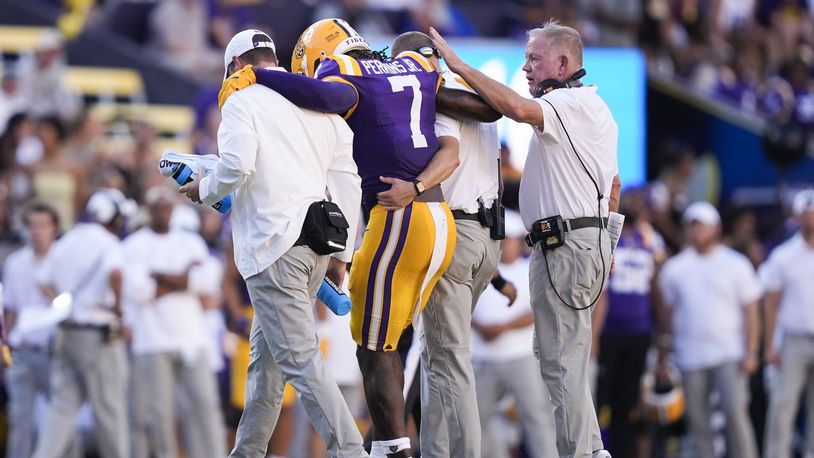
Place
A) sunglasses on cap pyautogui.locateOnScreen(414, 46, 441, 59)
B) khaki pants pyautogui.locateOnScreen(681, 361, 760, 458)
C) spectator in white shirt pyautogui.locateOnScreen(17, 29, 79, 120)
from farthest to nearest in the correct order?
spectator in white shirt pyautogui.locateOnScreen(17, 29, 79, 120) → khaki pants pyautogui.locateOnScreen(681, 361, 760, 458) → sunglasses on cap pyautogui.locateOnScreen(414, 46, 441, 59)

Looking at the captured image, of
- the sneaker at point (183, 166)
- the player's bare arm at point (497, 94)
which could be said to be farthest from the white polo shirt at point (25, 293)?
the player's bare arm at point (497, 94)

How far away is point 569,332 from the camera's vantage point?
7977mm

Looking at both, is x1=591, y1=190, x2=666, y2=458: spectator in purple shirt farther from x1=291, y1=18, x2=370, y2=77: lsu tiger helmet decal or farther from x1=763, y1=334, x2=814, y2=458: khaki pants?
x1=291, y1=18, x2=370, y2=77: lsu tiger helmet decal

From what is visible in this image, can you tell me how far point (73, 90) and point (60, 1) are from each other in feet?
7.15

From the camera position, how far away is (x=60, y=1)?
19797 mm

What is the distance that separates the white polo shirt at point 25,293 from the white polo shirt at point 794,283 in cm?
685

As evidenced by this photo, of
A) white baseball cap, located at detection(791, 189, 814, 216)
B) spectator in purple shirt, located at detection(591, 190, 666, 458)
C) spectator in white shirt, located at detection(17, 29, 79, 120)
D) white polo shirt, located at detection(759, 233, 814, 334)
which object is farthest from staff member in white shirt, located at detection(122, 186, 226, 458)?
white baseball cap, located at detection(791, 189, 814, 216)

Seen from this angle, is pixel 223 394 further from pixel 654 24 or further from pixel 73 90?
pixel 654 24

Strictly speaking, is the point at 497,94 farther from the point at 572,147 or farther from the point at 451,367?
the point at 451,367

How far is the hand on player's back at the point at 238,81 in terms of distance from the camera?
25.3ft

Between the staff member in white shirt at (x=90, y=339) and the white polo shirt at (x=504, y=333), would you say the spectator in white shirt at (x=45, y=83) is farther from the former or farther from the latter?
the white polo shirt at (x=504, y=333)

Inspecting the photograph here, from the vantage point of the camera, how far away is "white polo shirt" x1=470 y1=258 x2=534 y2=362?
485 inches

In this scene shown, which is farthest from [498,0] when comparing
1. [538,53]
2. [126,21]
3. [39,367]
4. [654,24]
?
[538,53]

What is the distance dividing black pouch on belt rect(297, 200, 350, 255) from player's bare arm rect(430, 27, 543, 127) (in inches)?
40.3
